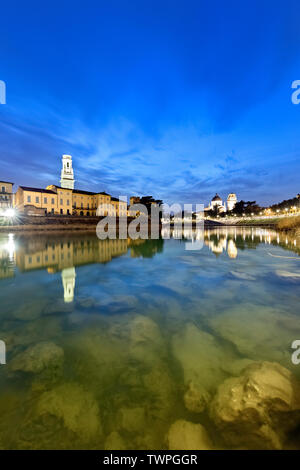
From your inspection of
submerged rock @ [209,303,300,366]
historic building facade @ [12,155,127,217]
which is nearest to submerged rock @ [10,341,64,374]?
submerged rock @ [209,303,300,366]

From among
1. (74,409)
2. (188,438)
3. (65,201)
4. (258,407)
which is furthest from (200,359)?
(65,201)

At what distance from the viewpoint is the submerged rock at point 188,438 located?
2293mm

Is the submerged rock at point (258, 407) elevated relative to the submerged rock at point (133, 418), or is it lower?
elevated

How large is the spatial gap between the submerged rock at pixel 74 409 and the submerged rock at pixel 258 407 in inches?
68.4

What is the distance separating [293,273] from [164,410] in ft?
35.8

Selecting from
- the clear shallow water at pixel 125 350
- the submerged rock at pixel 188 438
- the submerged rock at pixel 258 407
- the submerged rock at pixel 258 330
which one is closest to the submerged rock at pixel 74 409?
the clear shallow water at pixel 125 350

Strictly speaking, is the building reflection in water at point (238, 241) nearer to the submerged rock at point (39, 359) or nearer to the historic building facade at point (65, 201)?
the submerged rock at point (39, 359)

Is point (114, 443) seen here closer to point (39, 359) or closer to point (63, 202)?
point (39, 359)

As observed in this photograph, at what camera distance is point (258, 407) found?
263cm

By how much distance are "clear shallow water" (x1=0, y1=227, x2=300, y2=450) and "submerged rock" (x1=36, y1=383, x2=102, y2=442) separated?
0.05ft

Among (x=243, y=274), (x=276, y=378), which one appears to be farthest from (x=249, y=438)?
(x=243, y=274)

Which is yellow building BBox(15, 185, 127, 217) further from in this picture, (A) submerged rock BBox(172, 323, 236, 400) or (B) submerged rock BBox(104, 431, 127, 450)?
(B) submerged rock BBox(104, 431, 127, 450)

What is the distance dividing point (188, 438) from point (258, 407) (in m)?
1.13
